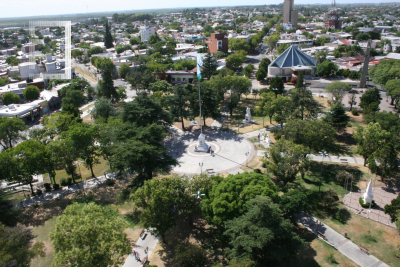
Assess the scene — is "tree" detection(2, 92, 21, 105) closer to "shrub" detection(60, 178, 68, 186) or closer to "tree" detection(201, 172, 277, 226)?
"shrub" detection(60, 178, 68, 186)

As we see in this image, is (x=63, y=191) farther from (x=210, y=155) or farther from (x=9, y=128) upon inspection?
(x=210, y=155)

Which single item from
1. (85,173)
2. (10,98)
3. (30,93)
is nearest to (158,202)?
(85,173)

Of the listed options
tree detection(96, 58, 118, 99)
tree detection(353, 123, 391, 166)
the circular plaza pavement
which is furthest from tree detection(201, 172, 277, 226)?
tree detection(96, 58, 118, 99)

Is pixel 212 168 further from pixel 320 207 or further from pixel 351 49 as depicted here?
pixel 351 49

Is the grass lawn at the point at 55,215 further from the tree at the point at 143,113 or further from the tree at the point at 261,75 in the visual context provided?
the tree at the point at 261,75

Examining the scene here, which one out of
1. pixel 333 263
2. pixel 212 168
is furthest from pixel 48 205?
pixel 333 263
